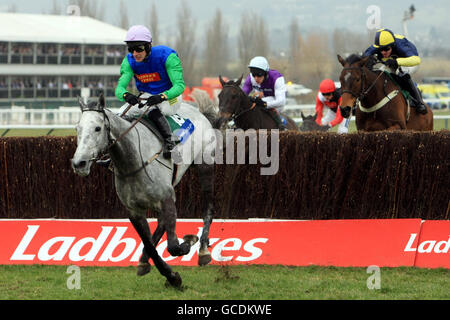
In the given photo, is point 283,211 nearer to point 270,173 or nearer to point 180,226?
point 270,173

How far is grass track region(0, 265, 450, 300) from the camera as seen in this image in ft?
18.4

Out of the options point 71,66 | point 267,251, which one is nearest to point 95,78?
point 71,66

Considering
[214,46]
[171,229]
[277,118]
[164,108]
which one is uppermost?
→ [164,108]

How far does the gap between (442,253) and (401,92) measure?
3095 mm

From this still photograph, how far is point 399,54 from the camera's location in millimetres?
9195

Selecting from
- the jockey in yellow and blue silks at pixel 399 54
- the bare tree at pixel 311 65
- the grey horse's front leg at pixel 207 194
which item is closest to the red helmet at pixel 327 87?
the jockey in yellow and blue silks at pixel 399 54

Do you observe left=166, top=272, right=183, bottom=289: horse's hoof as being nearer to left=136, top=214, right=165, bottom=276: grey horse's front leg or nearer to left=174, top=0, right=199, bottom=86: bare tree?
left=136, top=214, right=165, bottom=276: grey horse's front leg

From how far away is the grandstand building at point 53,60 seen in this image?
42.8 meters

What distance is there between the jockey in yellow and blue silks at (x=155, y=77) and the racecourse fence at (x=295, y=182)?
1512mm

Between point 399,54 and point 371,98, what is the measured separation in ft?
2.34

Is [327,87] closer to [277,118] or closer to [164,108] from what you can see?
[277,118]

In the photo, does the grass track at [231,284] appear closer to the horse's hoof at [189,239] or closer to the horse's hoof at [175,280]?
the horse's hoof at [175,280]

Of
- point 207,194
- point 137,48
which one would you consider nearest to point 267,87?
point 207,194

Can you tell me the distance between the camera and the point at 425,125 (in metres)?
9.59
